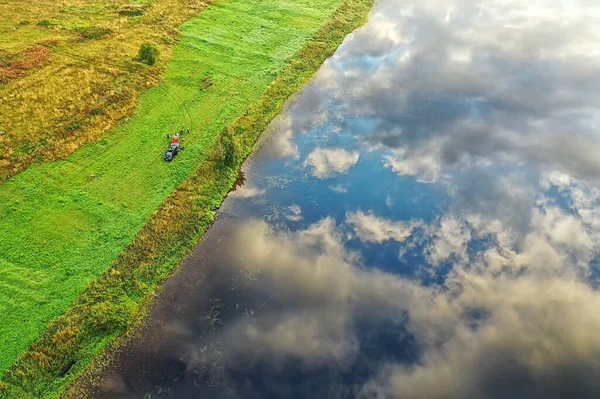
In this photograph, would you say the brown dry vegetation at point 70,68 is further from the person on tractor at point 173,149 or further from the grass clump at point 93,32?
the person on tractor at point 173,149

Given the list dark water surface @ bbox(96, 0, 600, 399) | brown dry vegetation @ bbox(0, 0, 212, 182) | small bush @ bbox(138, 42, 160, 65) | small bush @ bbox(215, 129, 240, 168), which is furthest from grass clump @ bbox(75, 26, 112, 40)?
small bush @ bbox(215, 129, 240, 168)

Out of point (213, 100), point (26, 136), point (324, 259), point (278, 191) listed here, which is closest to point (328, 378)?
point (324, 259)

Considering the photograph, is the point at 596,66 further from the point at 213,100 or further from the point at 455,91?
the point at 213,100

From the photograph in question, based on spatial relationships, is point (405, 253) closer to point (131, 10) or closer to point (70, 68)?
point (70, 68)

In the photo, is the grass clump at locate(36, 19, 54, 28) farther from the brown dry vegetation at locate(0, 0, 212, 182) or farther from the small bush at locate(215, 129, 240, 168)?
the small bush at locate(215, 129, 240, 168)

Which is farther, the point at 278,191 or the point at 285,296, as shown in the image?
the point at 278,191

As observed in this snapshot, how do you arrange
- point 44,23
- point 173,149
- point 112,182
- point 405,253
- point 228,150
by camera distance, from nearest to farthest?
point 405,253 < point 112,182 < point 228,150 < point 173,149 < point 44,23

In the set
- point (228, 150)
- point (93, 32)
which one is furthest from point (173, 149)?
point (93, 32)
